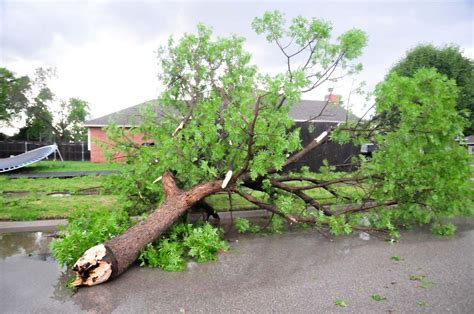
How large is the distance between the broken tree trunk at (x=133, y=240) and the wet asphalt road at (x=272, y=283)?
0.13 meters

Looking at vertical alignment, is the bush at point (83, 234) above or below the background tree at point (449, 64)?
below

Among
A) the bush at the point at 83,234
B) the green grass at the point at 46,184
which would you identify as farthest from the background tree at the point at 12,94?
the bush at the point at 83,234

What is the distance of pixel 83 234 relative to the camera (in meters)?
3.77

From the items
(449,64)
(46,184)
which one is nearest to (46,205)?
(46,184)

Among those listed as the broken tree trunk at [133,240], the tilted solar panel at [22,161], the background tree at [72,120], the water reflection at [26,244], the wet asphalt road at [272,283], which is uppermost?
the background tree at [72,120]

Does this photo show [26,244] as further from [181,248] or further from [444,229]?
[444,229]

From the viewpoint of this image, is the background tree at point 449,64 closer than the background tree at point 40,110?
Yes

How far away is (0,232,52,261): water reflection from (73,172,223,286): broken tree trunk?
3.49 ft

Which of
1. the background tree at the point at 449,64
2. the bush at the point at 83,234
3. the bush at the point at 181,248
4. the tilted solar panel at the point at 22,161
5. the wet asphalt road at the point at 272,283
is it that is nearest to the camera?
the wet asphalt road at the point at 272,283

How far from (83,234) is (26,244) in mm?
1365

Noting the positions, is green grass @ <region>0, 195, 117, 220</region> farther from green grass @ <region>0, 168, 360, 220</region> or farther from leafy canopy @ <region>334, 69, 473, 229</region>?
leafy canopy @ <region>334, 69, 473, 229</region>

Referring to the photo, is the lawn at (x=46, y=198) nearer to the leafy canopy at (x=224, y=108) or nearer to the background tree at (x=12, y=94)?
the leafy canopy at (x=224, y=108)

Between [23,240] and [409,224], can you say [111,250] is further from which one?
[409,224]

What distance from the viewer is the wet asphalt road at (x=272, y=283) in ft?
9.41
